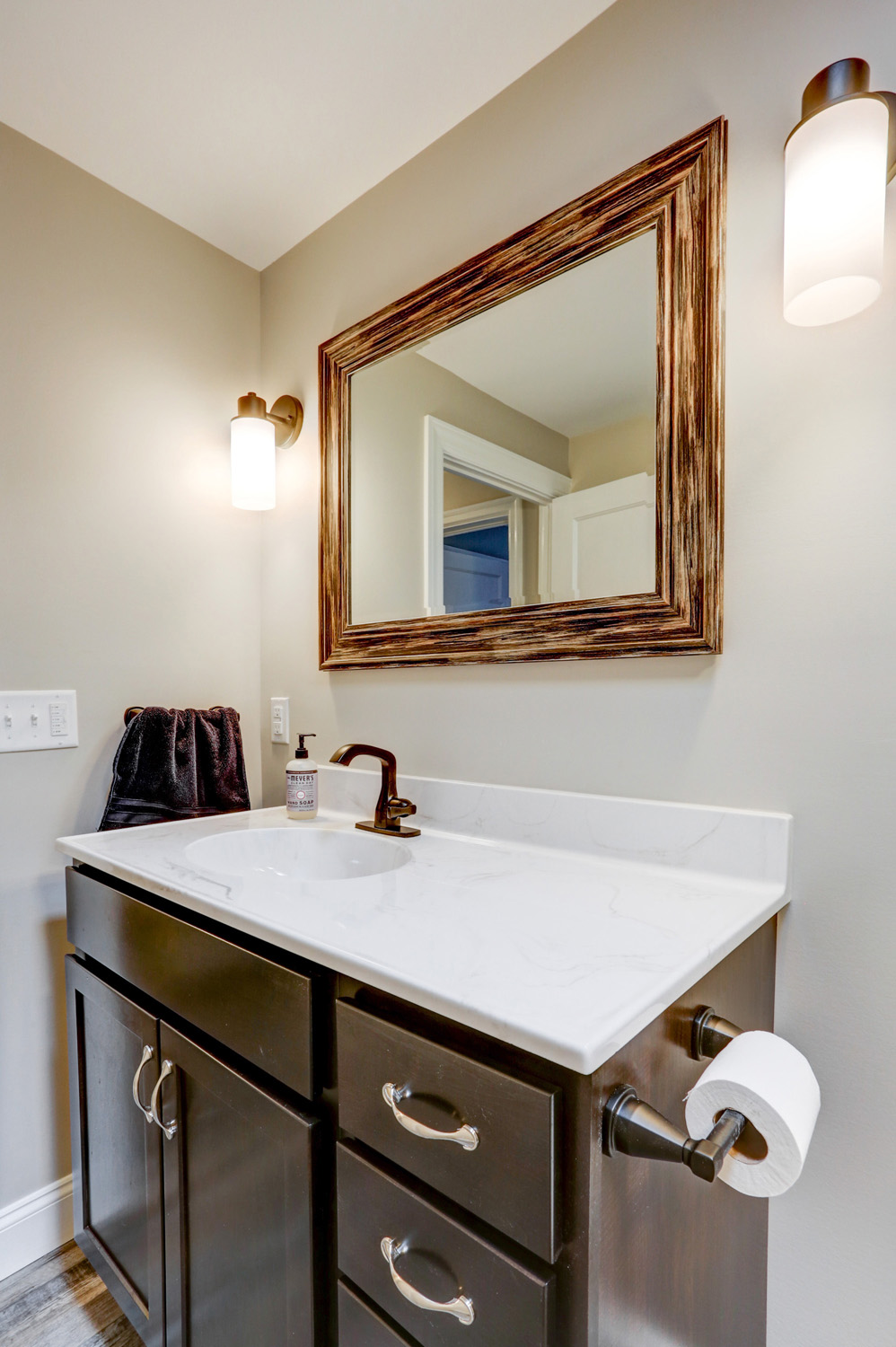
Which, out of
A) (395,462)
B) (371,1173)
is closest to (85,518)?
(395,462)

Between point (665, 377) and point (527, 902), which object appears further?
point (665, 377)

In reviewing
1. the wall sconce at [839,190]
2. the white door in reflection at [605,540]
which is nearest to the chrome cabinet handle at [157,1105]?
the white door in reflection at [605,540]

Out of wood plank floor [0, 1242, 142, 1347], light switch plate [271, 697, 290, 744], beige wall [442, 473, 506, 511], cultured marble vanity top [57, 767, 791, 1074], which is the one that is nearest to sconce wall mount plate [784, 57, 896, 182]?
beige wall [442, 473, 506, 511]

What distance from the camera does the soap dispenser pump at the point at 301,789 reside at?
4.72ft

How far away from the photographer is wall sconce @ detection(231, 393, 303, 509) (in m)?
1.64

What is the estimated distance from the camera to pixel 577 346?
1.16m

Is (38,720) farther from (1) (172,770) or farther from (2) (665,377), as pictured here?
(2) (665,377)

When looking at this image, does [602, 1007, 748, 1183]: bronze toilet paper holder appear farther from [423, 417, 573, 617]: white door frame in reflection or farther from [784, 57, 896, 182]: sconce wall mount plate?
[784, 57, 896, 182]: sconce wall mount plate

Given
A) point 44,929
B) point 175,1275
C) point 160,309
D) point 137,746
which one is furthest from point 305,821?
point 160,309

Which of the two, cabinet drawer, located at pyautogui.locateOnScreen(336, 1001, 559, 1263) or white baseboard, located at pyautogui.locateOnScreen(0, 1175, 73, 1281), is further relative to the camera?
white baseboard, located at pyautogui.locateOnScreen(0, 1175, 73, 1281)

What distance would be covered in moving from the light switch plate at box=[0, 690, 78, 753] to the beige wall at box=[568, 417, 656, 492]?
3.68ft

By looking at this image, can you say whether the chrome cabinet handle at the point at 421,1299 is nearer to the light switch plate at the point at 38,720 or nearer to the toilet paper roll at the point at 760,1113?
the toilet paper roll at the point at 760,1113

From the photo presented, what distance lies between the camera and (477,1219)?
2.03ft

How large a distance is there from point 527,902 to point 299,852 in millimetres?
629
